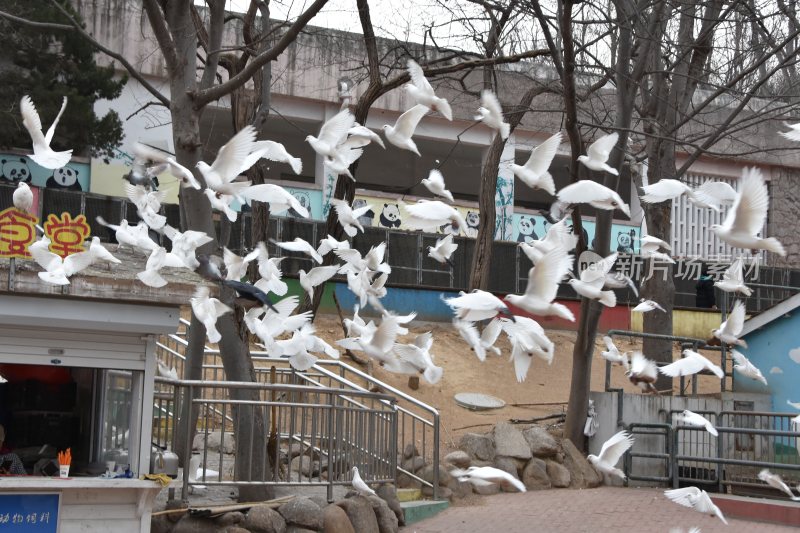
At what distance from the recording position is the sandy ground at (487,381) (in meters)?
16.8

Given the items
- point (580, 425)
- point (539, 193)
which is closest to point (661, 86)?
point (580, 425)

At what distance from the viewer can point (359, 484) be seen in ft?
35.8

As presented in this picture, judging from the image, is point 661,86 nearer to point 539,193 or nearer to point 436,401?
point 436,401

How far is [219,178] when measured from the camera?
26.8 ft

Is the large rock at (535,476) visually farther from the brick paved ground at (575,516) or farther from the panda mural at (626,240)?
the panda mural at (626,240)

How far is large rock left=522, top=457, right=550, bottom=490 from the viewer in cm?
1428

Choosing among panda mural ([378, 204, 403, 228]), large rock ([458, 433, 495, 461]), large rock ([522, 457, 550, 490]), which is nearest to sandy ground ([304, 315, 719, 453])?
large rock ([458, 433, 495, 461])

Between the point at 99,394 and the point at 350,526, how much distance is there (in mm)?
2824

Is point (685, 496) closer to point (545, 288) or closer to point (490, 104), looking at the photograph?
point (545, 288)

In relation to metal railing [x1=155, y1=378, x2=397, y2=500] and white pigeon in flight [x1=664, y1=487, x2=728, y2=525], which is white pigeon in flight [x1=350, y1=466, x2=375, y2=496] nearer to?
metal railing [x1=155, y1=378, x2=397, y2=500]

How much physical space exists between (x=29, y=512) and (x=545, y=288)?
4389 mm

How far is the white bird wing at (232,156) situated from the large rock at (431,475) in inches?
242

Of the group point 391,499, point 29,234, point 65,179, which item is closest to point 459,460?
point 391,499

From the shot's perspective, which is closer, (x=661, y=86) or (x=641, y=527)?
(x=641, y=527)
